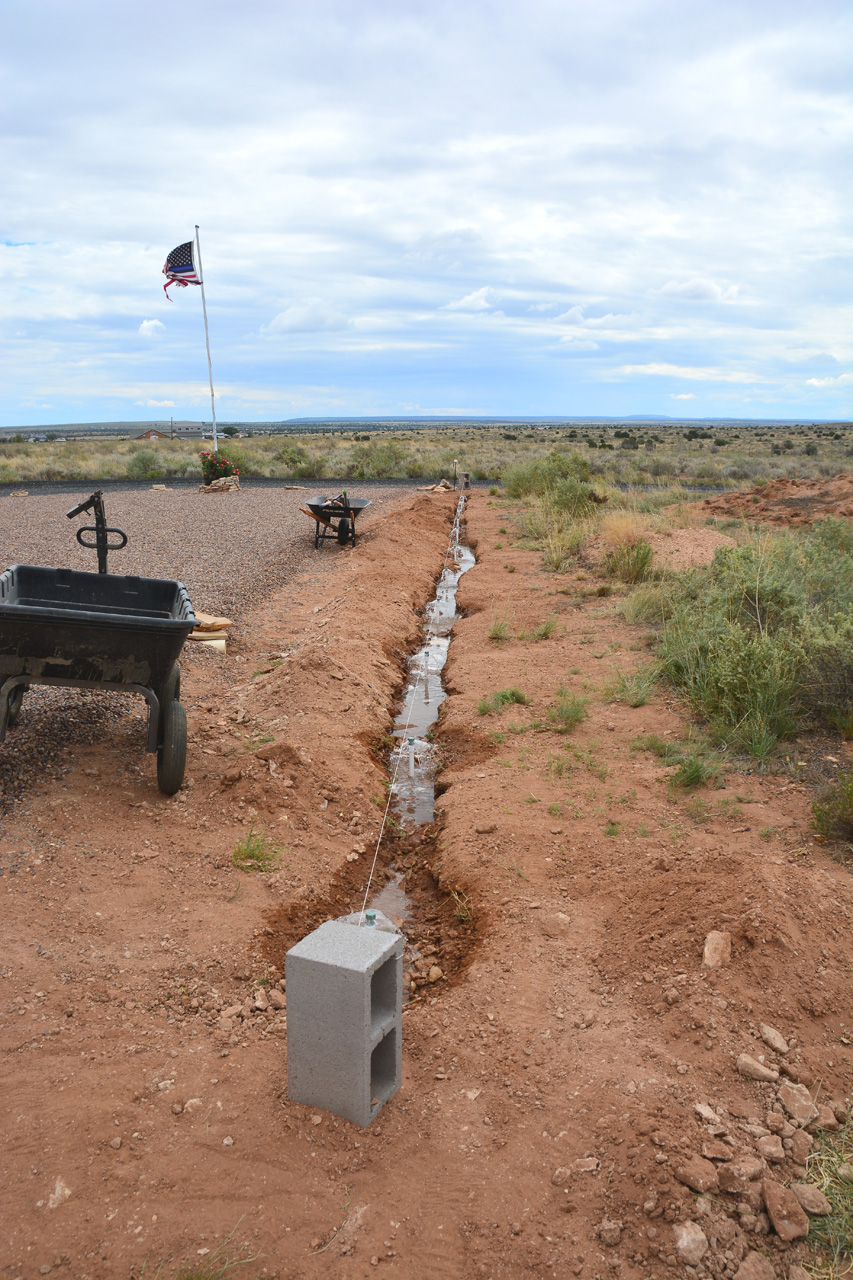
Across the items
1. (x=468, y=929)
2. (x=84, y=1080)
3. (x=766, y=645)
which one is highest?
(x=766, y=645)

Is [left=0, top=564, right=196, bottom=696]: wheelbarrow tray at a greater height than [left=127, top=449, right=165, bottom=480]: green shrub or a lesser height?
lesser

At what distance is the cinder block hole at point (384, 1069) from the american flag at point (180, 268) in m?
27.5

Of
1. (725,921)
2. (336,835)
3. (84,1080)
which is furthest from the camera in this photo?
(336,835)

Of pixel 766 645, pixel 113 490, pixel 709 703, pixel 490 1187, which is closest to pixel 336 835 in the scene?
pixel 490 1187

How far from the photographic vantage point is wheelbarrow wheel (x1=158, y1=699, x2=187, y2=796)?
5.29 m

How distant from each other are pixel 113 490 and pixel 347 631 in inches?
776

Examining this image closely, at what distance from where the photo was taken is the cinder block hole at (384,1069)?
330 centimetres

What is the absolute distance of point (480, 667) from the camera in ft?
30.4

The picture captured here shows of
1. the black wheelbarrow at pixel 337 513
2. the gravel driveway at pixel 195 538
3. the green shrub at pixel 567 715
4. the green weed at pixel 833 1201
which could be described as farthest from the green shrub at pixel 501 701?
the black wheelbarrow at pixel 337 513

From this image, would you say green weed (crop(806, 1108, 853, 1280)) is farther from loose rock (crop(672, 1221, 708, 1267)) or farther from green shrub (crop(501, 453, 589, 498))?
green shrub (crop(501, 453, 589, 498))

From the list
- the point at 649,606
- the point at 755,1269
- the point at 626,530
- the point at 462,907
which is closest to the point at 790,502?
the point at 626,530

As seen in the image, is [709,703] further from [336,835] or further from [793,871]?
[336,835]

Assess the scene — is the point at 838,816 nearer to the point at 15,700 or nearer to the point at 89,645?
the point at 89,645

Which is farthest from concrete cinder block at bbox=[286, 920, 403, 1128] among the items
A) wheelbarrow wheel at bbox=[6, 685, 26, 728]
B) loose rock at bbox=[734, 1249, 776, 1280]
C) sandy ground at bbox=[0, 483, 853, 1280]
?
wheelbarrow wheel at bbox=[6, 685, 26, 728]
